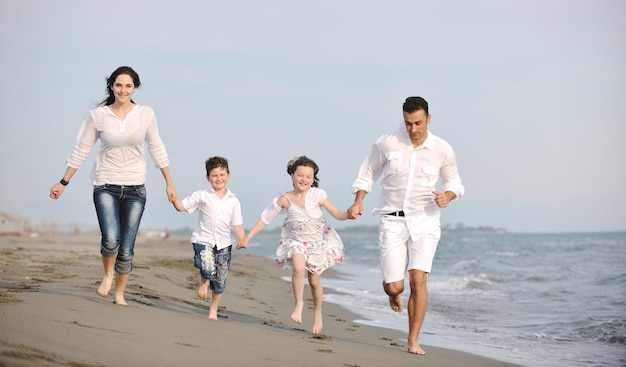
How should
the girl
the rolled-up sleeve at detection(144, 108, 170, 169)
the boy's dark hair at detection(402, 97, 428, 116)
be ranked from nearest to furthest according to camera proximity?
the boy's dark hair at detection(402, 97, 428, 116), the rolled-up sleeve at detection(144, 108, 170, 169), the girl

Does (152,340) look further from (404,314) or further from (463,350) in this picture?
(404,314)

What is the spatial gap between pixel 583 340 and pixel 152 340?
5.64 metres

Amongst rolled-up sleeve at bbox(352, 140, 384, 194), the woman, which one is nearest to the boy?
the woman

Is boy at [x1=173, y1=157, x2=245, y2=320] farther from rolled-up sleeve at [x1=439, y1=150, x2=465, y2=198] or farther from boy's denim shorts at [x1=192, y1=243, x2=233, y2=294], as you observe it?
rolled-up sleeve at [x1=439, y1=150, x2=465, y2=198]

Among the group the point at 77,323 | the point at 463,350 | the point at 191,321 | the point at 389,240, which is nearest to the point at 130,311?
the point at 191,321

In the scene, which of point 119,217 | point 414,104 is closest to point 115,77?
point 119,217

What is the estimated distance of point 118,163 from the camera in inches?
249

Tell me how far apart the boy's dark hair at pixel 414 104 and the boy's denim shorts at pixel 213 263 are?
224 centimetres

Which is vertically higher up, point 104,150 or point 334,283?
point 104,150

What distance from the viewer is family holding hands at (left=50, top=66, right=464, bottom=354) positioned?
5980 millimetres

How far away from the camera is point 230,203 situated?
7.00 metres

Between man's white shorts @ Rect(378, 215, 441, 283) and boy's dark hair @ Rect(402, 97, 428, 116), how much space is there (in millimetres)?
875

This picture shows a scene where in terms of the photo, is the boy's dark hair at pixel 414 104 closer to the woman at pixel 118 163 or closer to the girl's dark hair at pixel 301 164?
the girl's dark hair at pixel 301 164

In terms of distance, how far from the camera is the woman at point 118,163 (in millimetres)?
6277
